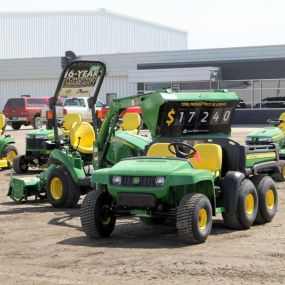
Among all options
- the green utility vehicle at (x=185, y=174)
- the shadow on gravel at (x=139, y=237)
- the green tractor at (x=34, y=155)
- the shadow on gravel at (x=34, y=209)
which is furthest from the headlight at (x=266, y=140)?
the shadow on gravel at (x=139, y=237)

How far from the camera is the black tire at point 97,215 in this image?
896 cm

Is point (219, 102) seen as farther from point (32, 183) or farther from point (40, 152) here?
point (40, 152)

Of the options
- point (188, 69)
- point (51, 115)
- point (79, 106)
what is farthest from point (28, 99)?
point (51, 115)

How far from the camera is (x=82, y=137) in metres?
13.4

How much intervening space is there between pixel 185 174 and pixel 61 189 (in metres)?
4.00

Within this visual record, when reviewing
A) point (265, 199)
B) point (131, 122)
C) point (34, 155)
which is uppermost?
point (131, 122)

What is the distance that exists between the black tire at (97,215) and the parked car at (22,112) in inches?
1241

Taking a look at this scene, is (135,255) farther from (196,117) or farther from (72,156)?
(72,156)

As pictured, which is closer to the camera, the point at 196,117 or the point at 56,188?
the point at 196,117

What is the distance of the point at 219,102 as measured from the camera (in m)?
11.0

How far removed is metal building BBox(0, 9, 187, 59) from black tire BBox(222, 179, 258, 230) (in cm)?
6676

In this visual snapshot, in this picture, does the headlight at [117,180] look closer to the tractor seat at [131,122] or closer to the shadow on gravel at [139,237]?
the shadow on gravel at [139,237]

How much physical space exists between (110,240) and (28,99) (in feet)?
107

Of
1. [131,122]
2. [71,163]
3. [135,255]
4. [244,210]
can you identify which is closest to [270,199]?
[244,210]
